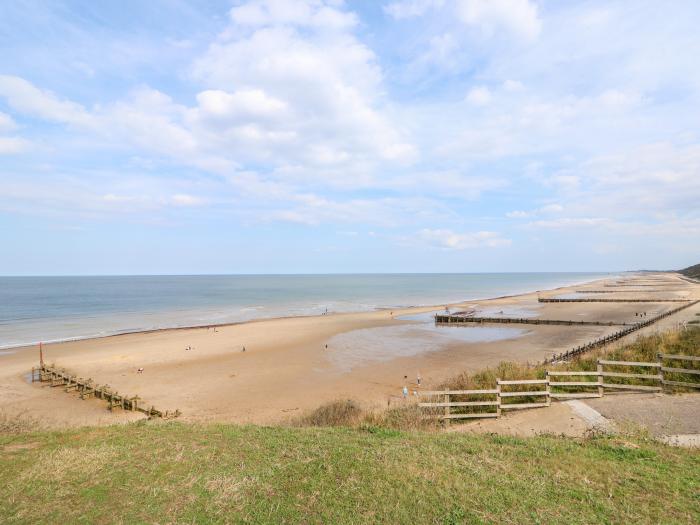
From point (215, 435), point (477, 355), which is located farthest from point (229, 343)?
point (215, 435)

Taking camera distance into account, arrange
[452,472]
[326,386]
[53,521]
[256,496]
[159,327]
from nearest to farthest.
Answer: [53,521], [256,496], [452,472], [326,386], [159,327]

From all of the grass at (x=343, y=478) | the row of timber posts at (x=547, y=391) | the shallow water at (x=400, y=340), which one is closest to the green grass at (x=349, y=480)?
the grass at (x=343, y=478)

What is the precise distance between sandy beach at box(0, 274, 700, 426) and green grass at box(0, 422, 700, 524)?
320 inches

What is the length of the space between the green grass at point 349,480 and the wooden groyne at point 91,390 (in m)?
8.65

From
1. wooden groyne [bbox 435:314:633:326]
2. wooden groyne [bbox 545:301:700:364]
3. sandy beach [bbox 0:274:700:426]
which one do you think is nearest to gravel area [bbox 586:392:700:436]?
wooden groyne [bbox 545:301:700:364]

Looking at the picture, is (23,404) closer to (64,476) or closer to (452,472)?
(64,476)

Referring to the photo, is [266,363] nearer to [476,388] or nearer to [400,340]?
[400,340]

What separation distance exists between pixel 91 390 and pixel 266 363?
1140cm

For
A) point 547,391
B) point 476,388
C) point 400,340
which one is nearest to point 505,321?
point 400,340

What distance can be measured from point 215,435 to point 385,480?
5.89 metres

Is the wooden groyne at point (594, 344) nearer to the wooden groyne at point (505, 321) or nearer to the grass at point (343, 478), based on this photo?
the wooden groyne at point (505, 321)

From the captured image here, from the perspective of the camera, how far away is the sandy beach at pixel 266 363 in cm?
2069

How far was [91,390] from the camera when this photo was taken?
22766mm

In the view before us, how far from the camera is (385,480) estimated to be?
802 cm
